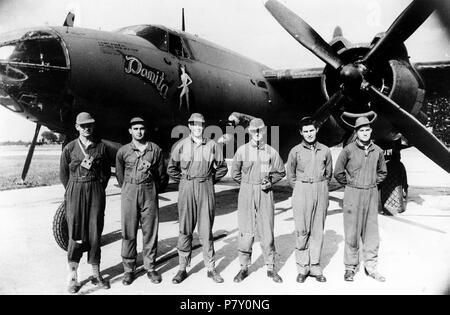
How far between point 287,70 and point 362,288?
7176 millimetres

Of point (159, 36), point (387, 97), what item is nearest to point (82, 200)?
point (159, 36)

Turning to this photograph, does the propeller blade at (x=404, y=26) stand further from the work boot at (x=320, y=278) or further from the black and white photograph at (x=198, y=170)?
the work boot at (x=320, y=278)

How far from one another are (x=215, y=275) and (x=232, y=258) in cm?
99

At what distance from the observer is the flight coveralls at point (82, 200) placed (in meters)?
4.69

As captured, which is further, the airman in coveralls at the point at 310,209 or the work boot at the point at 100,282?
the airman in coveralls at the point at 310,209

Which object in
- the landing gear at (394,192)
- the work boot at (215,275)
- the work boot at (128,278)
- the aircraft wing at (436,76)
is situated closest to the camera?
the work boot at (128,278)

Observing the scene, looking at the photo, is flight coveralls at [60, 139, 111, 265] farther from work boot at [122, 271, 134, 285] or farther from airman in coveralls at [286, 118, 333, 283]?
airman in coveralls at [286, 118, 333, 283]

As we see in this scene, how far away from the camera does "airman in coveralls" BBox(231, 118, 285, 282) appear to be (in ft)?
16.5

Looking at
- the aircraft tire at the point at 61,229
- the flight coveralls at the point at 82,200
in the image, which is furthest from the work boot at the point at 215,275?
the aircraft tire at the point at 61,229

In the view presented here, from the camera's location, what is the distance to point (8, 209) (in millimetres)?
10289

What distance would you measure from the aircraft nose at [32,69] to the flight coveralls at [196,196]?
2.03 meters

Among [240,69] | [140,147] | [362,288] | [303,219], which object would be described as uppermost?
[240,69]
